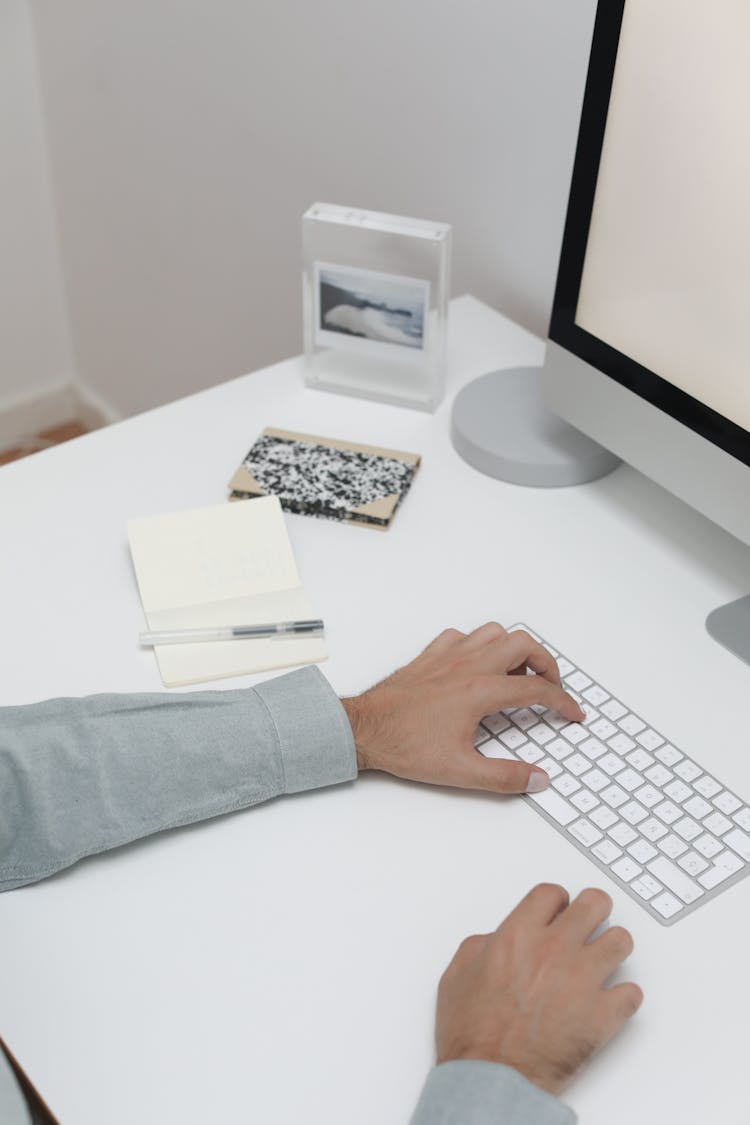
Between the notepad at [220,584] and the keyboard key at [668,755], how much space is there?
271mm

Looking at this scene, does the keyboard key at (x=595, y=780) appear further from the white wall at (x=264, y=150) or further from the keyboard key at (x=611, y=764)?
the white wall at (x=264, y=150)

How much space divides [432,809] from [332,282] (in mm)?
582

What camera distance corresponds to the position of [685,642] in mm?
969

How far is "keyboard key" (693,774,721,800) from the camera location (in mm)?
840

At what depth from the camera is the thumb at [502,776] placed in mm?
829

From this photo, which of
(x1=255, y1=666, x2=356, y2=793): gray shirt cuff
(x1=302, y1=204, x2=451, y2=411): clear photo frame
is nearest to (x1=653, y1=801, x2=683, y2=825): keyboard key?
(x1=255, y1=666, x2=356, y2=793): gray shirt cuff

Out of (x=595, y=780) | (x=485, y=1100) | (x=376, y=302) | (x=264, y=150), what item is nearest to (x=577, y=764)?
(x=595, y=780)

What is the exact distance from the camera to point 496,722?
2.93 ft

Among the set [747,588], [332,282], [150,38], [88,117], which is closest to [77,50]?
[88,117]

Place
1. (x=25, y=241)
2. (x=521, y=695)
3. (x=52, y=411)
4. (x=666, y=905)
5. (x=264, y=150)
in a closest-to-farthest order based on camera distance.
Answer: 1. (x=666, y=905)
2. (x=521, y=695)
3. (x=264, y=150)
4. (x=25, y=241)
5. (x=52, y=411)

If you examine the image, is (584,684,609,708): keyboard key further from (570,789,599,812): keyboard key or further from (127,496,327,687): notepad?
(127,496,327,687): notepad

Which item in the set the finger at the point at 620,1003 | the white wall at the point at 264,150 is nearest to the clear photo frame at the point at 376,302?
the white wall at the point at 264,150

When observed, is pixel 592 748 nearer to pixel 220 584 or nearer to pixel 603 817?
pixel 603 817

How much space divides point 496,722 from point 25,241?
1.64 metres
